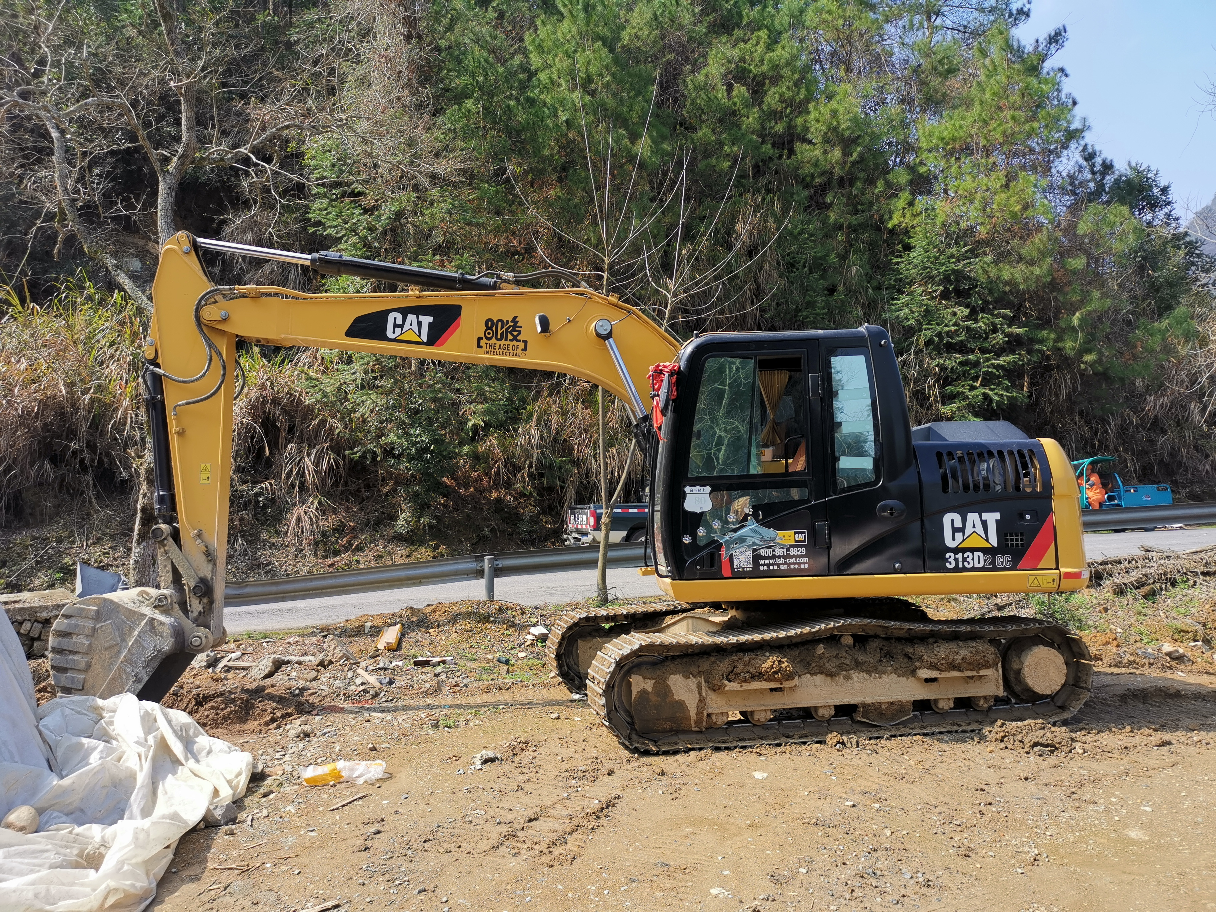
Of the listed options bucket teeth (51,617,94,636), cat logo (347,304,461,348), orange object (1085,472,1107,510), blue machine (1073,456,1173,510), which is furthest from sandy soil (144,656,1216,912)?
blue machine (1073,456,1173,510)

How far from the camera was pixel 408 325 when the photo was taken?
6598 mm

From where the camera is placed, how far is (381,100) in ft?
54.1

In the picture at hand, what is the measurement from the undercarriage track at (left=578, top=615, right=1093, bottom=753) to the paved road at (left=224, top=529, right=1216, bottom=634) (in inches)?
202

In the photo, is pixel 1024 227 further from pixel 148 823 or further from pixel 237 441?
pixel 148 823

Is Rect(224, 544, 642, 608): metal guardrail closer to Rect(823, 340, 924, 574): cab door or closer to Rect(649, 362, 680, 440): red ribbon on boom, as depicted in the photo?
Rect(649, 362, 680, 440): red ribbon on boom

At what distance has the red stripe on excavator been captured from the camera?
6078 mm

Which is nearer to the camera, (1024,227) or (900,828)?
(900,828)

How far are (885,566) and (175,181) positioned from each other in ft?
43.1

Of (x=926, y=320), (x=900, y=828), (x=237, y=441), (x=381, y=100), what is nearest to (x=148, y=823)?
(x=900, y=828)

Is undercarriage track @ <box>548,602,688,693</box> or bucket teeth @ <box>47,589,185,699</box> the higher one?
bucket teeth @ <box>47,589,185,699</box>

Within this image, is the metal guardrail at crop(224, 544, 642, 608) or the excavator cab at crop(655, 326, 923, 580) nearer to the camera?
the excavator cab at crop(655, 326, 923, 580)

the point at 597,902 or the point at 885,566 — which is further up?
the point at 885,566

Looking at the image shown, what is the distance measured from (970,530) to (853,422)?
1073 millimetres

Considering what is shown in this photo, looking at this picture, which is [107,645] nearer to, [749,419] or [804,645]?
[749,419]
